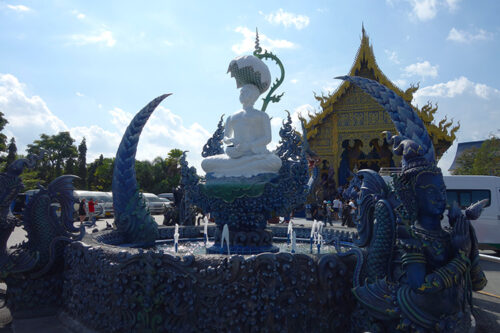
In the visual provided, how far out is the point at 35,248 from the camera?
5543 millimetres

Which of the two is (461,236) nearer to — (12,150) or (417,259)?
(417,259)

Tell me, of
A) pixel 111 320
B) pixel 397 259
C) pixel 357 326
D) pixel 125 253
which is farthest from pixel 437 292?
pixel 111 320

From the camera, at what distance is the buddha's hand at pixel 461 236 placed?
10.8 feet

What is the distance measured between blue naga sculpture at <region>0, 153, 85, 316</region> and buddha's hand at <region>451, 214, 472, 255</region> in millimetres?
4868

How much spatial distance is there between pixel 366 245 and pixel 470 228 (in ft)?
3.76

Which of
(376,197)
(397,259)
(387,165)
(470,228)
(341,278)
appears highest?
(387,165)

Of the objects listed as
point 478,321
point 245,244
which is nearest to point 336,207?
point 245,244

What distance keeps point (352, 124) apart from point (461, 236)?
20650mm

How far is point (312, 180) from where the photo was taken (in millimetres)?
8156

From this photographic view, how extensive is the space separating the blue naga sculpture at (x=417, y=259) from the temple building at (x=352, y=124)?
1889cm

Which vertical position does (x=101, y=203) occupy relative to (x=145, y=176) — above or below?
below

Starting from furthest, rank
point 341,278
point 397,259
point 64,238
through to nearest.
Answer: point 64,238
point 341,278
point 397,259

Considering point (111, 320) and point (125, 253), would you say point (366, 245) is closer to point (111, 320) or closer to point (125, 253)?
point (125, 253)

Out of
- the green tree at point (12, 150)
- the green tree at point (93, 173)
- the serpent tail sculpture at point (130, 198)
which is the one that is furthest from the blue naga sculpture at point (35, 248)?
the green tree at point (93, 173)
